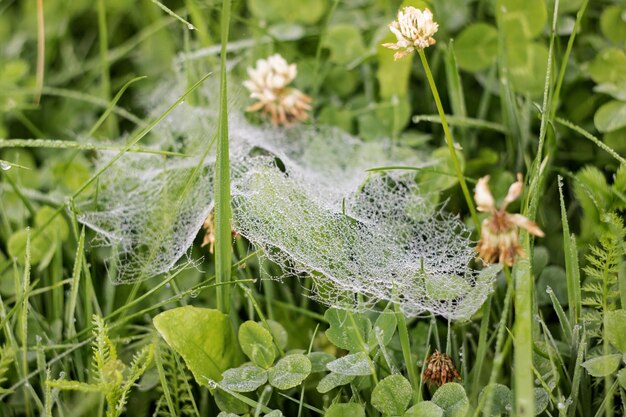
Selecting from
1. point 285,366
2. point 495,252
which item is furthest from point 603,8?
point 285,366

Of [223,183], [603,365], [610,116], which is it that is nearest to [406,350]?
[603,365]

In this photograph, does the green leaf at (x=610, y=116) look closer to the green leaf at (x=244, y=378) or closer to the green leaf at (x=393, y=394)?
the green leaf at (x=393, y=394)

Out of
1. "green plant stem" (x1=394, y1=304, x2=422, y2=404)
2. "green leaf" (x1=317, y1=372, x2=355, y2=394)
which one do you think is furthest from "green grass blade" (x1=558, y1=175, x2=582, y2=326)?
"green leaf" (x1=317, y1=372, x2=355, y2=394)

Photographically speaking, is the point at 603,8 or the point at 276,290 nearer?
the point at 276,290

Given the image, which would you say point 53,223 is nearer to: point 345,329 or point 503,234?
point 345,329

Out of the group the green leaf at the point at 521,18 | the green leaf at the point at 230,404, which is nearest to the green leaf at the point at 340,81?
the green leaf at the point at 521,18

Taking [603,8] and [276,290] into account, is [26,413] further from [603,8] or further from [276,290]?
[603,8]

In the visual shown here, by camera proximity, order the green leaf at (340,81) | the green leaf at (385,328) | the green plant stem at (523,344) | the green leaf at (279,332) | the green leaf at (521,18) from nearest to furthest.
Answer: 1. the green plant stem at (523,344)
2. the green leaf at (385,328)
3. the green leaf at (279,332)
4. the green leaf at (521,18)
5. the green leaf at (340,81)
